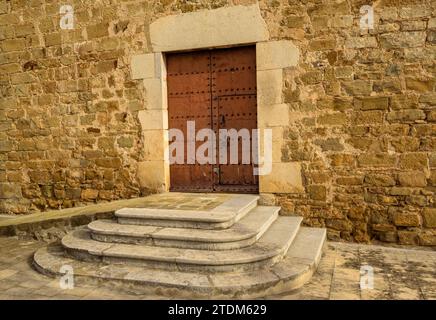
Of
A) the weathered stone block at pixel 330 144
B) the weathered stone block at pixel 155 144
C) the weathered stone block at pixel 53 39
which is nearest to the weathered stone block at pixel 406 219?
the weathered stone block at pixel 330 144

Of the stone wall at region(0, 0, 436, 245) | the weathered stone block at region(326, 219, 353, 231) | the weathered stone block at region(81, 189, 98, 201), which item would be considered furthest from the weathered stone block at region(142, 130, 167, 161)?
the weathered stone block at region(326, 219, 353, 231)

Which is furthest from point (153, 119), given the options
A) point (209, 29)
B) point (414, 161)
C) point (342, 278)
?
point (414, 161)

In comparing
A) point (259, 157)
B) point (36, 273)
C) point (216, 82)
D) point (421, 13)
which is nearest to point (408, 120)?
point (421, 13)

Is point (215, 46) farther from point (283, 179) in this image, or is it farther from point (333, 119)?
point (283, 179)

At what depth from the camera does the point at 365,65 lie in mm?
3988

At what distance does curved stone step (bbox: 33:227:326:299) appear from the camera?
2.68 meters

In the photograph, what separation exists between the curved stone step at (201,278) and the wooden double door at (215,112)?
5.48 feet

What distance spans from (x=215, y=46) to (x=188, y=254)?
2.78 metres

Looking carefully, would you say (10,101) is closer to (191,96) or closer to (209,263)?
(191,96)

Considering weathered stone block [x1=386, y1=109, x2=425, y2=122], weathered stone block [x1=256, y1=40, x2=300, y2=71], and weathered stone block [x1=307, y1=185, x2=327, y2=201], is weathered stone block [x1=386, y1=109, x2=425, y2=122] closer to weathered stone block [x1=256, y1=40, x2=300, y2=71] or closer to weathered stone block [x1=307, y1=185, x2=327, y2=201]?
weathered stone block [x1=307, y1=185, x2=327, y2=201]

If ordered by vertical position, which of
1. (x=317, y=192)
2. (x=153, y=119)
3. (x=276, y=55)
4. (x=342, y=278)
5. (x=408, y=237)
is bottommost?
(x=342, y=278)

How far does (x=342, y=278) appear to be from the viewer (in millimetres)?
3074

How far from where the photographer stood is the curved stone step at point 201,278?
2681mm

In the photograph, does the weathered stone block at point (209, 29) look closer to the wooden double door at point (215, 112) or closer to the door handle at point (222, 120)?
the wooden double door at point (215, 112)
